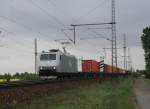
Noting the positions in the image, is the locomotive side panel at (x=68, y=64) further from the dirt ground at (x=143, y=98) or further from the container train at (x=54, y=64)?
the dirt ground at (x=143, y=98)

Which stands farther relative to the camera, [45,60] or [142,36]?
[142,36]

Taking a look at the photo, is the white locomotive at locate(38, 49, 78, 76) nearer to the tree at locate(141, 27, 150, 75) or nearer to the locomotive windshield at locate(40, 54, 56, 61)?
the locomotive windshield at locate(40, 54, 56, 61)

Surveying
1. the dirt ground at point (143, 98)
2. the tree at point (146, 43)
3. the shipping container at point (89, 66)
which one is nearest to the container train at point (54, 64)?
the dirt ground at point (143, 98)

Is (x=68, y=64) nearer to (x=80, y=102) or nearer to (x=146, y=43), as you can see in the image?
(x=80, y=102)

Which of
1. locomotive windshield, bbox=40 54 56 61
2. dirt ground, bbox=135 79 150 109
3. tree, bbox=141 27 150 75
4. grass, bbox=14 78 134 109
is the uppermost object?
tree, bbox=141 27 150 75

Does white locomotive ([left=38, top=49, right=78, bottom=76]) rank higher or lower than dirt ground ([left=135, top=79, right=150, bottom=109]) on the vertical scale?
higher

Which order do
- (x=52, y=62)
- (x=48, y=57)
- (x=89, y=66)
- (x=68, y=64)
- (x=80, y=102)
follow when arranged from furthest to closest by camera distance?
(x=89, y=66)
(x=68, y=64)
(x=48, y=57)
(x=52, y=62)
(x=80, y=102)

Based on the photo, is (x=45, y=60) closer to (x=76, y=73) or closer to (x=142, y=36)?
(x=76, y=73)

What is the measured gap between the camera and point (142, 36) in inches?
3809

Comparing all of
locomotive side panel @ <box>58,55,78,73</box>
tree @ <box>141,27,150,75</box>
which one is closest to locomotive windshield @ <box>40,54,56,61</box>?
locomotive side panel @ <box>58,55,78,73</box>

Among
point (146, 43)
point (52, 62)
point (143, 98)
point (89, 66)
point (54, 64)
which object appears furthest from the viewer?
point (146, 43)

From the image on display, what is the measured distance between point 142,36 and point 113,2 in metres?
45.3

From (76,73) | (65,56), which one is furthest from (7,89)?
(76,73)

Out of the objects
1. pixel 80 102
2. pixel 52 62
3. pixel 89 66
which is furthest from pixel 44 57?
pixel 80 102
